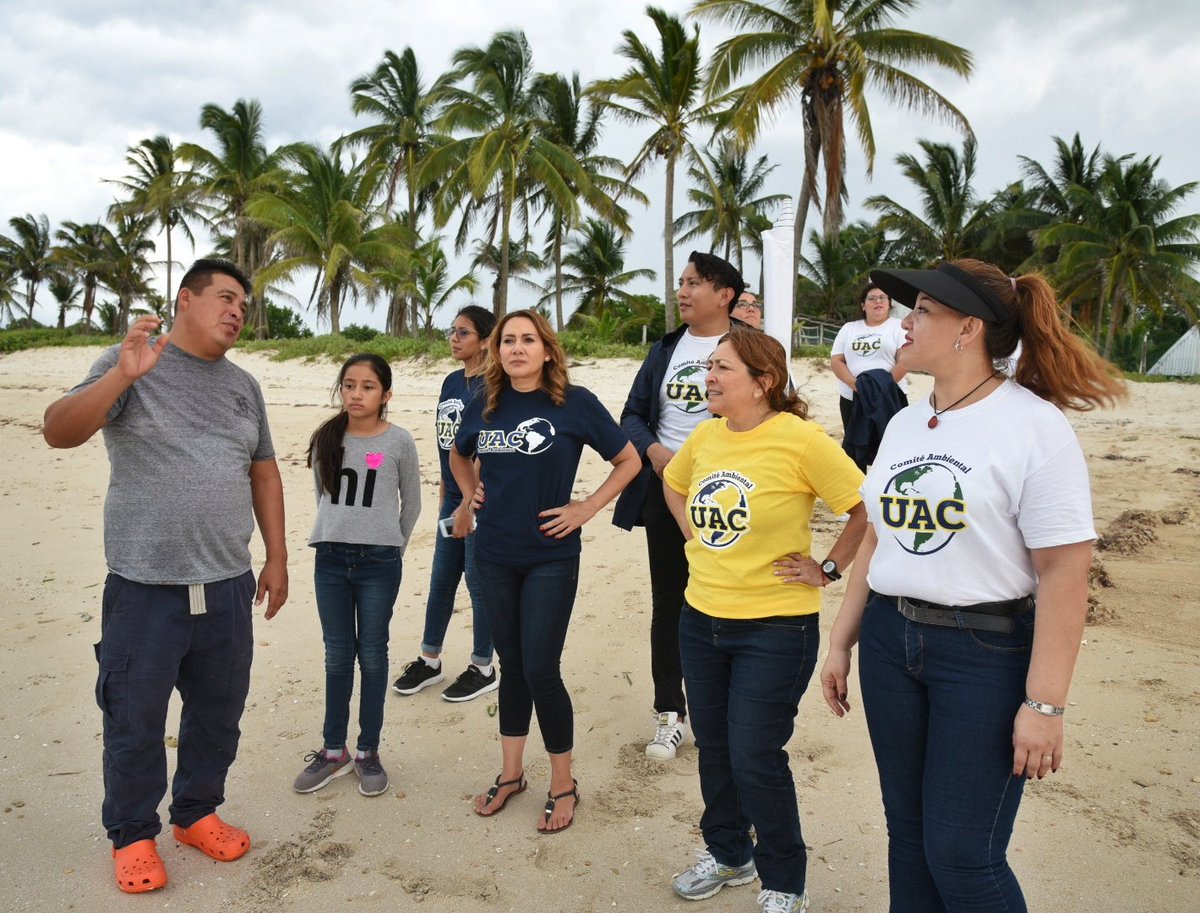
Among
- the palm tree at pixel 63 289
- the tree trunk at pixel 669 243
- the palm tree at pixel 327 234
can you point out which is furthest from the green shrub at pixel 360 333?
the palm tree at pixel 63 289

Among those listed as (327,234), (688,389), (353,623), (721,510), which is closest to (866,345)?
(688,389)

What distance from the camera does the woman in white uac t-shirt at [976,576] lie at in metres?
1.85

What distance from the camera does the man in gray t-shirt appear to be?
2.88 metres

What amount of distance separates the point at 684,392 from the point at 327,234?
25.9m

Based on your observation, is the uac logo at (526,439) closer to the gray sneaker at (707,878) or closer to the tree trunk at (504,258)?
the gray sneaker at (707,878)

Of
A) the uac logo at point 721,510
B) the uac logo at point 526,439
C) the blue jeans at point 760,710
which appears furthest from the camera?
the uac logo at point 526,439

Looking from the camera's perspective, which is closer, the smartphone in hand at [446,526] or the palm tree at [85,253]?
the smartphone in hand at [446,526]

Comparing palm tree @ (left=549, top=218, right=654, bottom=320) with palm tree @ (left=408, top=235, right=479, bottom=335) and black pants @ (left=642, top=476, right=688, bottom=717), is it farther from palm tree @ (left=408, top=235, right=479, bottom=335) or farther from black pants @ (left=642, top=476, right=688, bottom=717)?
black pants @ (left=642, top=476, right=688, bottom=717)

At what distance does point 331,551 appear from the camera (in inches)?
143

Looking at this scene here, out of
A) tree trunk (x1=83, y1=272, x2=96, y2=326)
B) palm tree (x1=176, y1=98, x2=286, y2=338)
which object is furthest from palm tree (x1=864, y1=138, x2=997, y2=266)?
tree trunk (x1=83, y1=272, x2=96, y2=326)

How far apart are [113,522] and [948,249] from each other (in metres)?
33.8

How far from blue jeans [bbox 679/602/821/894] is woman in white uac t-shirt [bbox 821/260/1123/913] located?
0.44 meters

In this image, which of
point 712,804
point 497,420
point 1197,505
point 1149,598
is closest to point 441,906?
point 712,804

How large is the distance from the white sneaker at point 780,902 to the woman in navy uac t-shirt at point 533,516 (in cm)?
92
